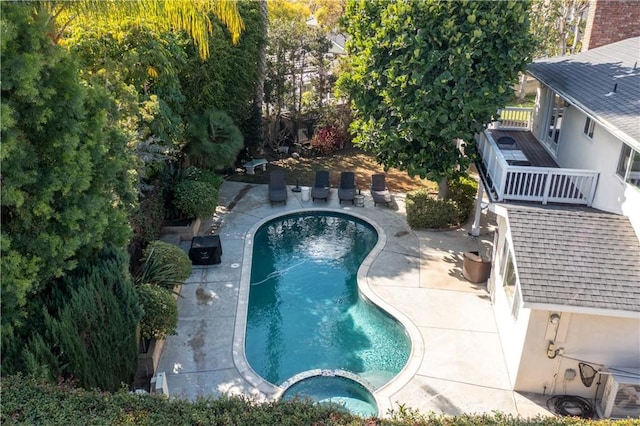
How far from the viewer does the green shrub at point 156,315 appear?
11.3 meters

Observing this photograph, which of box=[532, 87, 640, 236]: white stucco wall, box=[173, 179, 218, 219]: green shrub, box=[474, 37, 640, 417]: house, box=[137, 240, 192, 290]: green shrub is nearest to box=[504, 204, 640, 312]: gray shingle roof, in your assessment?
box=[474, 37, 640, 417]: house

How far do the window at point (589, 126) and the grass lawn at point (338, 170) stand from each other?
24.8 feet

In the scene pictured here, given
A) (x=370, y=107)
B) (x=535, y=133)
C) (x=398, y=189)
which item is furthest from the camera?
(x=398, y=189)

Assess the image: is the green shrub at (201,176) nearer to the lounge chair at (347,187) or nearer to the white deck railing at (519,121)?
the lounge chair at (347,187)

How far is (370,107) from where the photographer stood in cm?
1650

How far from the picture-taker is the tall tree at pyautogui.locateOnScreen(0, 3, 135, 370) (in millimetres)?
7773

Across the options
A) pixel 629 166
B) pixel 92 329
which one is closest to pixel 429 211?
pixel 629 166

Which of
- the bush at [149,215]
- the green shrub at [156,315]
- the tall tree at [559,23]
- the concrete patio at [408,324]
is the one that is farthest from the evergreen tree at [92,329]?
the tall tree at [559,23]

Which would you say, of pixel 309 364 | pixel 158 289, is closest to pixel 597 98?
pixel 309 364

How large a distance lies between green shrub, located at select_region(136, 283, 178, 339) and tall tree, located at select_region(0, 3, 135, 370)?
2372mm

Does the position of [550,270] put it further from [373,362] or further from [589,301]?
[373,362]

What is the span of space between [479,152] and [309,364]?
10.3 meters

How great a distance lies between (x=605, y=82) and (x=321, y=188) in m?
11.0

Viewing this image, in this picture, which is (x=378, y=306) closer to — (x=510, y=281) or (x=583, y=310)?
(x=510, y=281)
